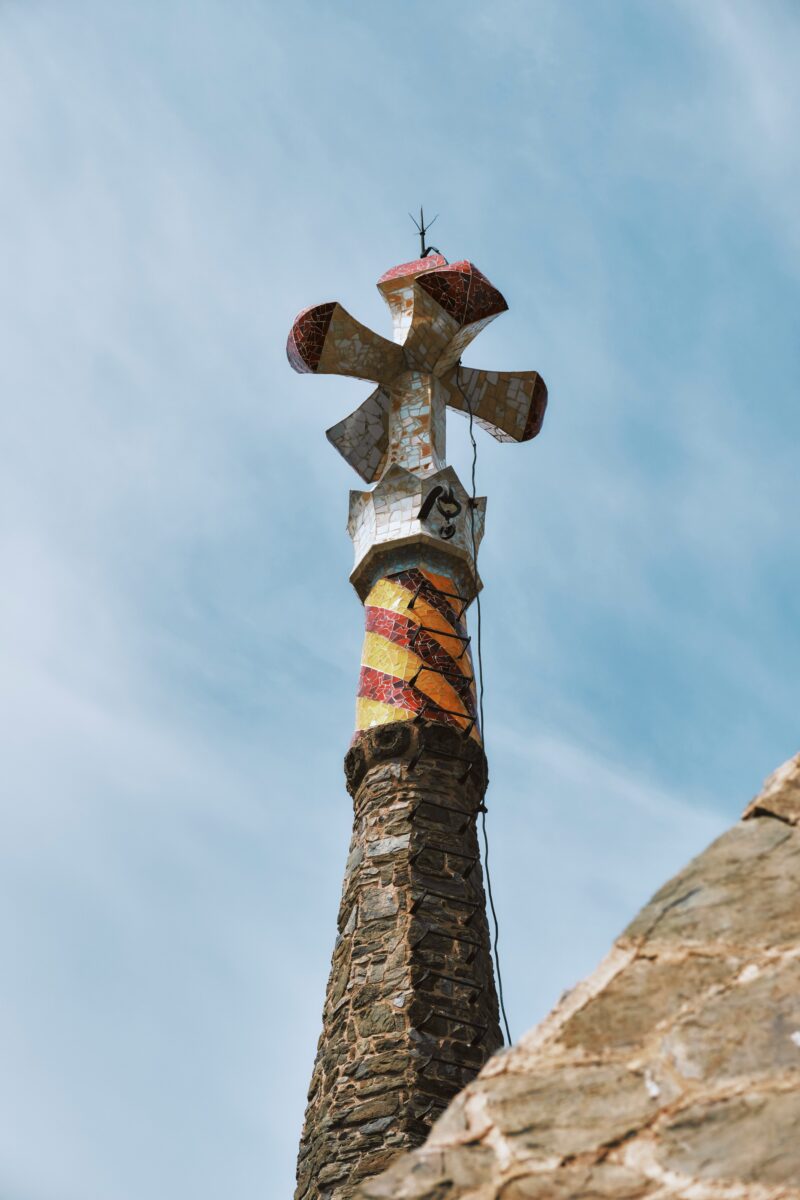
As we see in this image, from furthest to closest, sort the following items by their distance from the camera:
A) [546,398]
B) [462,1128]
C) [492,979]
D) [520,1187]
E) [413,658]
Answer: [546,398], [413,658], [492,979], [462,1128], [520,1187]

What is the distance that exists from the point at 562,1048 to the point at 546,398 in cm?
946

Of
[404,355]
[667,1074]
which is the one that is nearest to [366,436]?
[404,355]

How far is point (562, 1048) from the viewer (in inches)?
110

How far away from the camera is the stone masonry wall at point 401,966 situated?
23.7 feet

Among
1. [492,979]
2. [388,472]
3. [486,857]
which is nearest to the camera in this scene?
[492,979]

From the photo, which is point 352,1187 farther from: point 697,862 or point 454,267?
point 454,267

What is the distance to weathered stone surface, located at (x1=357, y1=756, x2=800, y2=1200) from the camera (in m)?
2.49

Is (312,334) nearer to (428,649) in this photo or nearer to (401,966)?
(428,649)

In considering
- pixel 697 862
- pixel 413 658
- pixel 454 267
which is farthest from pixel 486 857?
pixel 697 862

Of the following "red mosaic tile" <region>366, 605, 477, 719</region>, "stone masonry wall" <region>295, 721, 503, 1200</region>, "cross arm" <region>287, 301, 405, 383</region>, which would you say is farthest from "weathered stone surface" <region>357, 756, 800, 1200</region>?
"cross arm" <region>287, 301, 405, 383</region>

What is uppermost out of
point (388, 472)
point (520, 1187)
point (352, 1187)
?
point (388, 472)

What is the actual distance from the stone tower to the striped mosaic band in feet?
0.05

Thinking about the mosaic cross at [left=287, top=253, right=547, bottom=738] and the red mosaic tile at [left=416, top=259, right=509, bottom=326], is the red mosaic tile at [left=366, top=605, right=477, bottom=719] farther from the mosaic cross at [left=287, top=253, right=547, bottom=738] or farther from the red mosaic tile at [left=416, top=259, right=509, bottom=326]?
the red mosaic tile at [left=416, top=259, right=509, bottom=326]

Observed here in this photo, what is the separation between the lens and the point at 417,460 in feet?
34.4
